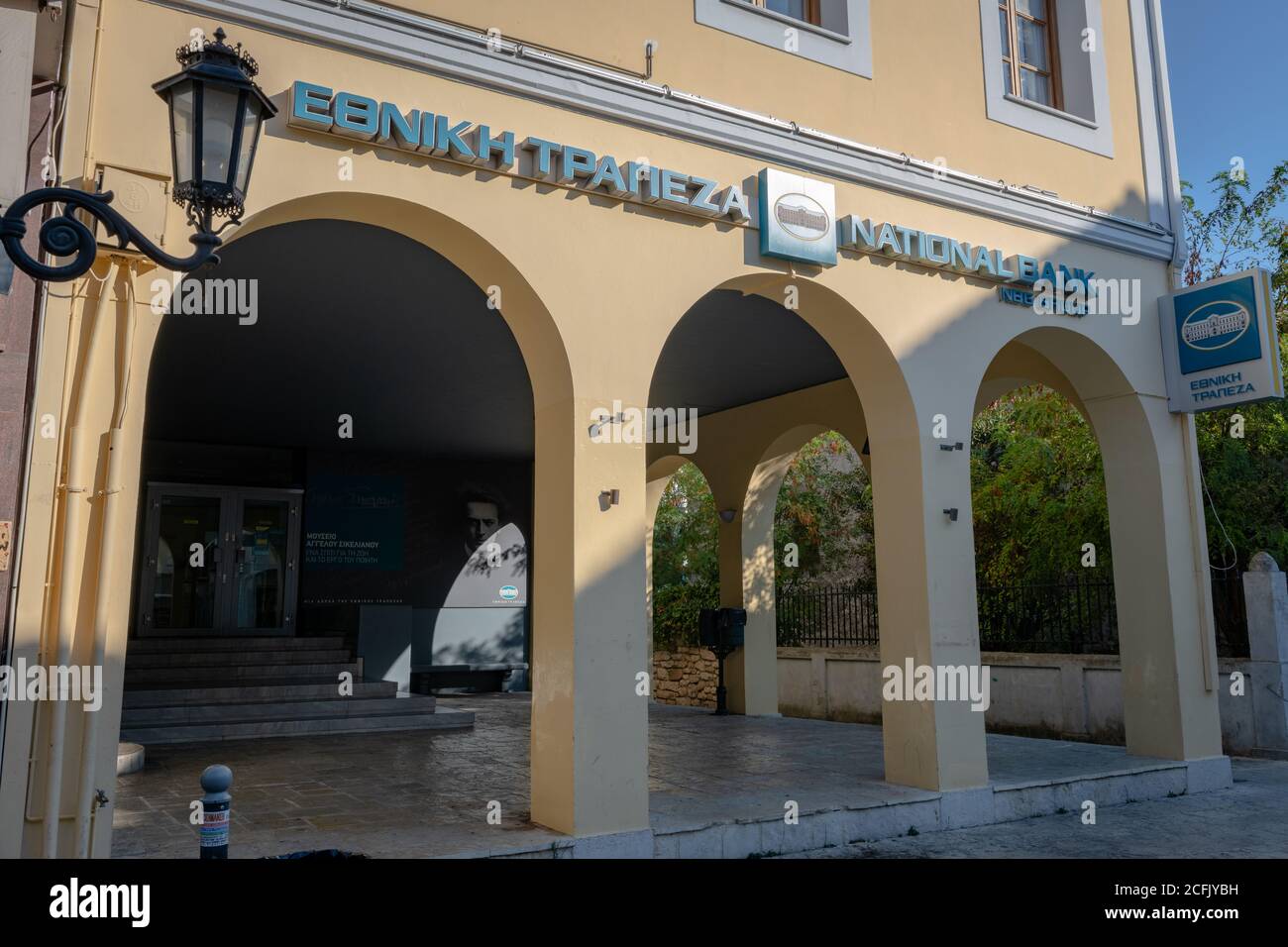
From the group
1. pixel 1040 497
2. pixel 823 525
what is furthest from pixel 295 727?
pixel 823 525

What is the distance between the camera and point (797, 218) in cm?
693

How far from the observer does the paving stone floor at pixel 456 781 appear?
555 centimetres

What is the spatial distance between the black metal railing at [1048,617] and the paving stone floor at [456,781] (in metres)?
1.49

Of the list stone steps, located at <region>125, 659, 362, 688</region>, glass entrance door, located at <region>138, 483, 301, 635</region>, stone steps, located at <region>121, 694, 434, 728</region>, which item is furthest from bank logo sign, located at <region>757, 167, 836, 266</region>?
glass entrance door, located at <region>138, 483, 301, 635</region>

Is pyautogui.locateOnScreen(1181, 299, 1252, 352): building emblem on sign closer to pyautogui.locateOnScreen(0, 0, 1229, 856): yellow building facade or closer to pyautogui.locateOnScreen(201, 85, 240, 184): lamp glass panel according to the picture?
pyautogui.locateOnScreen(0, 0, 1229, 856): yellow building facade

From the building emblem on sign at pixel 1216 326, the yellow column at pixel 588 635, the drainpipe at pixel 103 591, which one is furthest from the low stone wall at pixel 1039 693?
the drainpipe at pixel 103 591

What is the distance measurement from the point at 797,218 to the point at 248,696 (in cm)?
776

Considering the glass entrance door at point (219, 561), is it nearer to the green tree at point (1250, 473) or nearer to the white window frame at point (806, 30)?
the white window frame at point (806, 30)

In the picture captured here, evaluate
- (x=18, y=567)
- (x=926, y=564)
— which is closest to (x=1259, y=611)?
(x=926, y=564)

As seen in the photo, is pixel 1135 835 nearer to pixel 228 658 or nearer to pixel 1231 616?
pixel 1231 616

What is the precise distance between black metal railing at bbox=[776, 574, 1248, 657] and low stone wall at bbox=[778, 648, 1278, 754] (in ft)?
1.55

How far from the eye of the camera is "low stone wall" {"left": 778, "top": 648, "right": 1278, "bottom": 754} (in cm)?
1019

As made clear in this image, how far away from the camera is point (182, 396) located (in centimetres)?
1130
